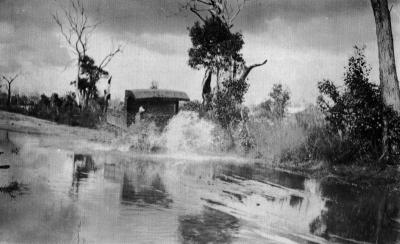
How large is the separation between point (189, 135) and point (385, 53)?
531 centimetres

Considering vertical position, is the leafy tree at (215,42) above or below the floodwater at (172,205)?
above

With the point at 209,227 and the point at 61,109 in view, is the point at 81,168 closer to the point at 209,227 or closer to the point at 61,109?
the point at 209,227

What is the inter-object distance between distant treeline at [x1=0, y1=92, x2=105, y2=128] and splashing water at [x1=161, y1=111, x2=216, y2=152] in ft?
12.4

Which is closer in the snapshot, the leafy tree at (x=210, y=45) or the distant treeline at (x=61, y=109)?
the distant treeline at (x=61, y=109)

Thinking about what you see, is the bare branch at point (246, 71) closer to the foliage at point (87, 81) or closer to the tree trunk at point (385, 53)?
the tree trunk at point (385, 53)

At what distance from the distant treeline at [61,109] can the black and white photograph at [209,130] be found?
0.23 ft

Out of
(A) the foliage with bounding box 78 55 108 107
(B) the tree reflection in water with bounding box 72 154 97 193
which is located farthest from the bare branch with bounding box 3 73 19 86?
(A) the foliage with bounding box 78 55 108 107

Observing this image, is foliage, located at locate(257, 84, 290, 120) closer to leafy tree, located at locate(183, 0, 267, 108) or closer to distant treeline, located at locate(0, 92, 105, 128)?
leafy tree, located at locate(183, 0, 267, 108)

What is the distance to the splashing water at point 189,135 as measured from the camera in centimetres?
1082

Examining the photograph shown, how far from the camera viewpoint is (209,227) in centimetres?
421

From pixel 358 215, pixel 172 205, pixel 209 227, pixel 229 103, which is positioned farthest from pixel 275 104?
pixel 209 227

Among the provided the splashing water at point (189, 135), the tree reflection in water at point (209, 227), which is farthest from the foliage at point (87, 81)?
the tree reflection in water at point (209, 227)

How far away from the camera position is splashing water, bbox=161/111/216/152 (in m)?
A: 10.8

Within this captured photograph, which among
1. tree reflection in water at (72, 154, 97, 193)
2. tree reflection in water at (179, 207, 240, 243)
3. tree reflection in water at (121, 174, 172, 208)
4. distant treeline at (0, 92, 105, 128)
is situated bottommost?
tree reflection in water at (179, 207, 240, 243)
